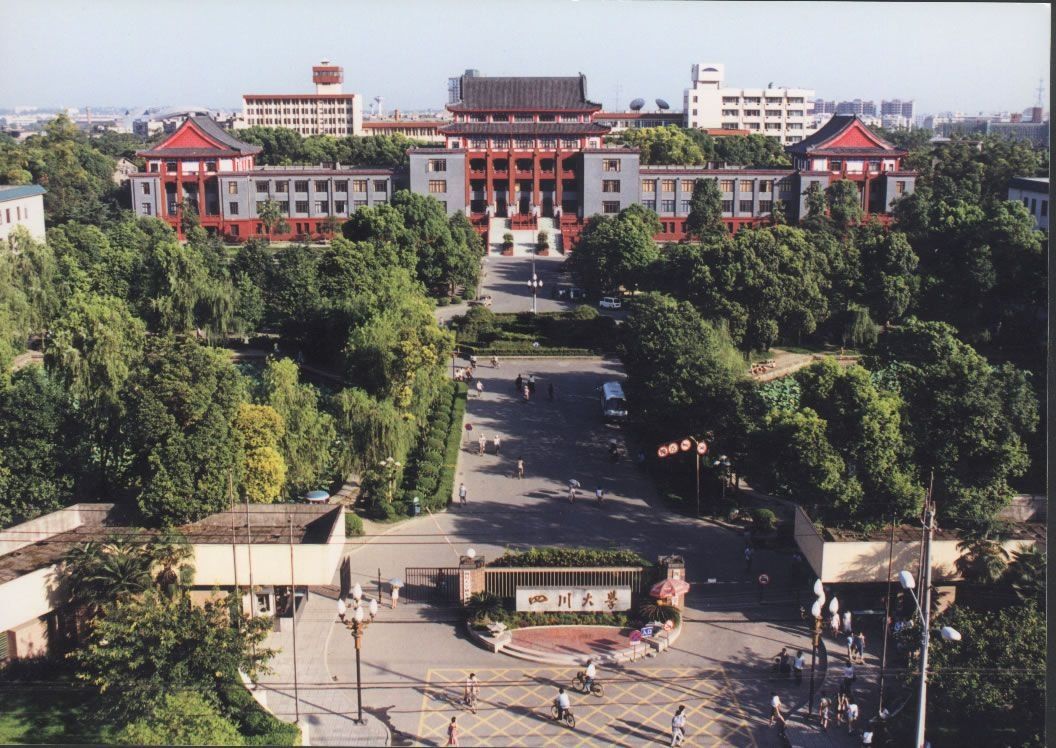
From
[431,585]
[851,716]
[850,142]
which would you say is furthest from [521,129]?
[851,716]

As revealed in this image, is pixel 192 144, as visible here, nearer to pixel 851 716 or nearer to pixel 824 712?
pixel 824 712

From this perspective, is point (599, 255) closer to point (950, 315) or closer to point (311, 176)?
point (950, 315)

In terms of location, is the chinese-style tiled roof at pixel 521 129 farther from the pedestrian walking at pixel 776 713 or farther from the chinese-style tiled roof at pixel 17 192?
the pedestrian walking at pixel 776 713

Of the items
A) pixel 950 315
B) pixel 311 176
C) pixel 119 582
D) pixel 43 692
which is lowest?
pixel 43 692

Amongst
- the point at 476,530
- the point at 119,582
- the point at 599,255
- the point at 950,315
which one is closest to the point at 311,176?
the point at 599,255

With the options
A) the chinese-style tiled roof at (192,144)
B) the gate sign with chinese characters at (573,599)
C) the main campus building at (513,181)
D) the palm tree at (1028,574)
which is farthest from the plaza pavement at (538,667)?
the chinese-style tiled roof at (192,144)
